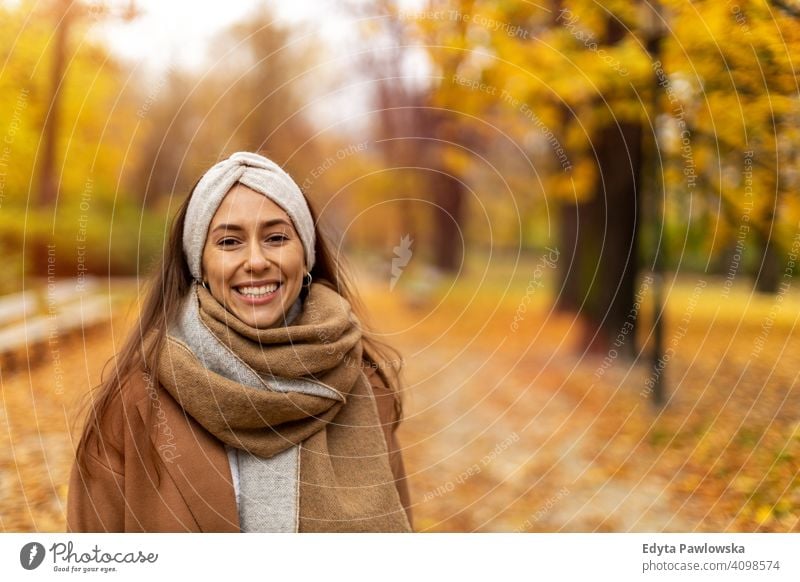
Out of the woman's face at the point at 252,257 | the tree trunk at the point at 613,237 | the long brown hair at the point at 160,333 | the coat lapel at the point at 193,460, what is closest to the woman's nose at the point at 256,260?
the woman's face at the point at 252,257

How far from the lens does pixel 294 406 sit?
2.05 m

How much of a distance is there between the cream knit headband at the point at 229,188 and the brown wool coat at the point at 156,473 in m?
0.39

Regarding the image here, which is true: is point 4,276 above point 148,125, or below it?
below

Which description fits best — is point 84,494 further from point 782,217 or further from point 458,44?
point 782,217

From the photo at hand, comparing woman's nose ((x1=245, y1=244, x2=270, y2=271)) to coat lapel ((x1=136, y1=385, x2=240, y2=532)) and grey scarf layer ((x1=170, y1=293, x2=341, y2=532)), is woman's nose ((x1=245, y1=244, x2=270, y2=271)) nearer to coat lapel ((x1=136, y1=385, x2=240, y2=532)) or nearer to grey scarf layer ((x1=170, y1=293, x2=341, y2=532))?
grey scarf layer ((x1=170, y1=293, x2=341, y2=532))

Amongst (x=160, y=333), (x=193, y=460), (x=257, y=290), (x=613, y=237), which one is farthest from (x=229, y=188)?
(x=613, y=237)

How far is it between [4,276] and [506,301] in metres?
9.28

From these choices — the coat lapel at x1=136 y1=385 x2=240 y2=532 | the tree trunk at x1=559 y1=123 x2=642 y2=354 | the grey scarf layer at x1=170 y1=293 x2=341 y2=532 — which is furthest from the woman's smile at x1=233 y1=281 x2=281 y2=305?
the tree trunk at x1=559 y1=123 x2=642 y2=354

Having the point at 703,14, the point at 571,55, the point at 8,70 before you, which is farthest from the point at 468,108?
the point at 8,70

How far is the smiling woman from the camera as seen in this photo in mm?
1991

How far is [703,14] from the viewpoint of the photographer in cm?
476

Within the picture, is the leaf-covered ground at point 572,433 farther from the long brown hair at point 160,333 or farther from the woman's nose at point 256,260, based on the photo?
the woman's nose at point 256,260

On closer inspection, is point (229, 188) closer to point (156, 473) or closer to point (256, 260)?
point (256, 260)

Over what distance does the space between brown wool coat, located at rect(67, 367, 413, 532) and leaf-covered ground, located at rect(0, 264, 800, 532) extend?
0.52 metres
